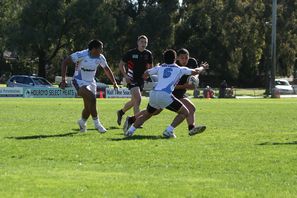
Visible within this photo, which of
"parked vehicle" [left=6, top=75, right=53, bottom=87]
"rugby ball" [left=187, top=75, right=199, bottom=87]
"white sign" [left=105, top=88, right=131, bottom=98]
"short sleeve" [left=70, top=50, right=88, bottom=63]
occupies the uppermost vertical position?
"short sleeve" [left=70, top=50, right=88, bottom=63]

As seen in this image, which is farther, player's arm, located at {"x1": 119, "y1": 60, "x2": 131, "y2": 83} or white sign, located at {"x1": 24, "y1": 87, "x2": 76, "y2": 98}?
white sign, located at {"x1": 24, "y1": 87, "x2": 76, "y2": 98}

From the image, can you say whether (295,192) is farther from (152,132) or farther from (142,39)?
(142,39)

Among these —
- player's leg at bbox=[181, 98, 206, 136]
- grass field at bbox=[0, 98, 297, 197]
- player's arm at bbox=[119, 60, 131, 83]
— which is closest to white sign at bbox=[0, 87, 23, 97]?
player's arm at bbox=[119, 60, 131, 83]

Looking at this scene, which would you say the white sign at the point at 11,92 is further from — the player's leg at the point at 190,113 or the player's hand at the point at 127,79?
the player's leg at the point at 190,113

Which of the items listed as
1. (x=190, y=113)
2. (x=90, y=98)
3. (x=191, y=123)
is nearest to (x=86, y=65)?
(x=90, y=98)

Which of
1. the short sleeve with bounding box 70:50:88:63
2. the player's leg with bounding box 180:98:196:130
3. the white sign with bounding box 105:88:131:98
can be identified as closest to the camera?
the player's leg with bounding box 180:98:196:130

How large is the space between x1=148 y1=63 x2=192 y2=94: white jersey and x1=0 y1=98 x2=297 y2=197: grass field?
3.24 ft

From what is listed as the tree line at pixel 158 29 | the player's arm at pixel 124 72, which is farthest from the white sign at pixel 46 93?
the player's arm at pixel 124 72

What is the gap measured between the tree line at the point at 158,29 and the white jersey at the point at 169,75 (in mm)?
54791

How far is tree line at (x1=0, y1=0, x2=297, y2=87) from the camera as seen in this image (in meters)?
67.7

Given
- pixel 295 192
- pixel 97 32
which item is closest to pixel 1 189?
pixel 295 192

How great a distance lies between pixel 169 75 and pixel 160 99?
49 cm

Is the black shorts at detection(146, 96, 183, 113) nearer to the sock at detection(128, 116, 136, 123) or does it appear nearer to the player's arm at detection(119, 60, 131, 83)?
the sock at detection(128, 116, 136, 123)

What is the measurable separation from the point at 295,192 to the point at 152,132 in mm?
7348
